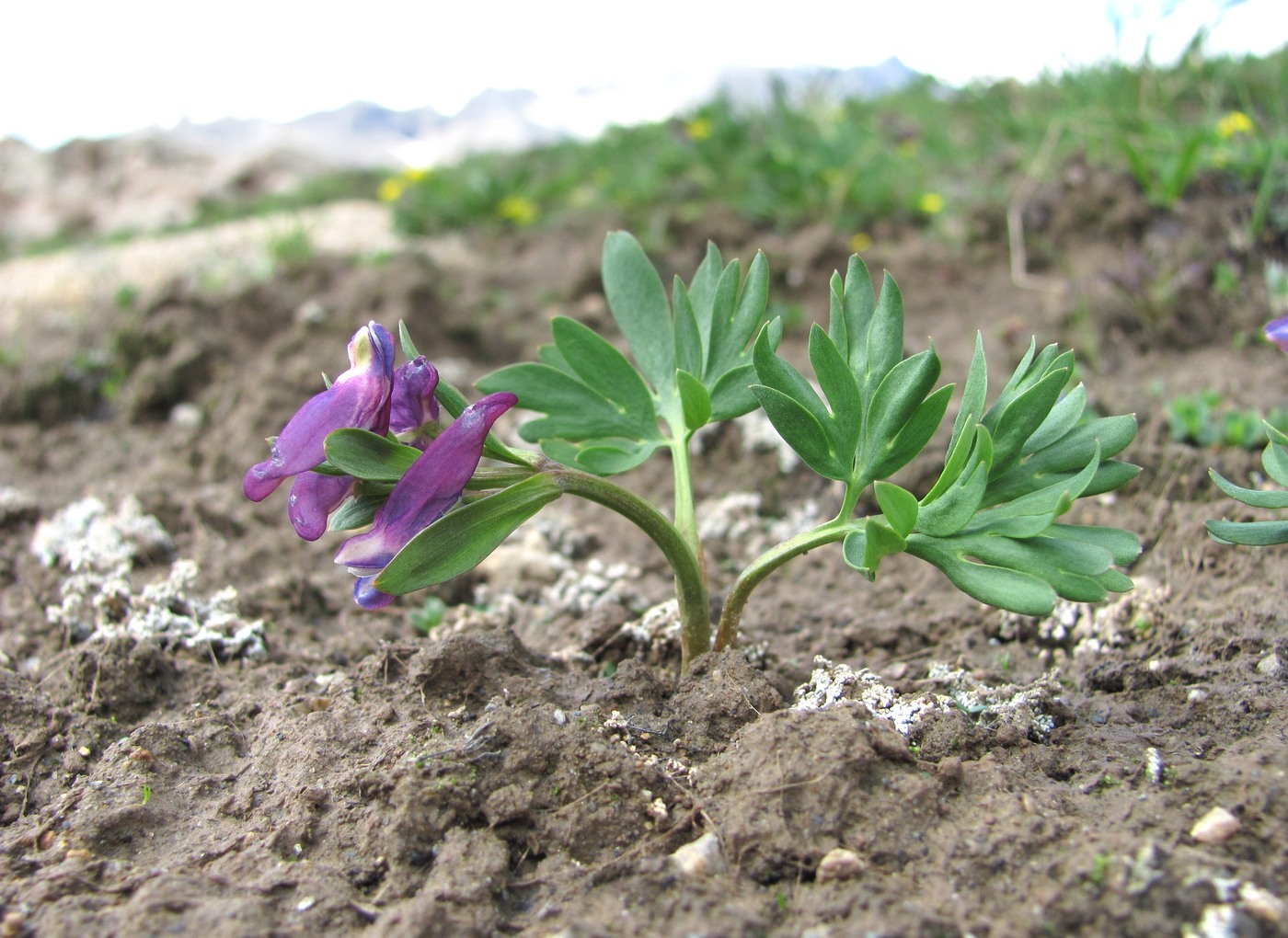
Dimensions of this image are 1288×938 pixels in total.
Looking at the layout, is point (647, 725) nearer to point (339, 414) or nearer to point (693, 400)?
point (693, 400)

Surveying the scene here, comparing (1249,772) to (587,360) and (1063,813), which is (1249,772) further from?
(587,360)

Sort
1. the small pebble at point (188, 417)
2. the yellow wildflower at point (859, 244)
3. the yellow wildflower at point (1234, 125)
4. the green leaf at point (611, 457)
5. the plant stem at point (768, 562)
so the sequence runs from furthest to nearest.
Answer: the yellow wildflower at point (859, 244) → the yellow wildflower at point (1234, 125) → the small pebble at point (188, 417) → the green leaf at point (611, 457) → the plant stem at point (768, 562)

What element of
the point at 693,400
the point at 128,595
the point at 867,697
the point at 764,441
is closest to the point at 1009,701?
the point at 867,697

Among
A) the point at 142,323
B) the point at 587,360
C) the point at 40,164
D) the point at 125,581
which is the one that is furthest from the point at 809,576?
the point at 40,164

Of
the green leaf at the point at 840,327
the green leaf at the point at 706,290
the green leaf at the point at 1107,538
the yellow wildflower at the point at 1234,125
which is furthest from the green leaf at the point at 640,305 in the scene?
the yellow wildflower at the point at 1234,125

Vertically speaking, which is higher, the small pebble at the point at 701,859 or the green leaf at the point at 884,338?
the green leaf at the point at 884,338

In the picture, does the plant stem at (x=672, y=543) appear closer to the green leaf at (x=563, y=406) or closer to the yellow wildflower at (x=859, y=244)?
the green leaf at (x=563, y=406)
